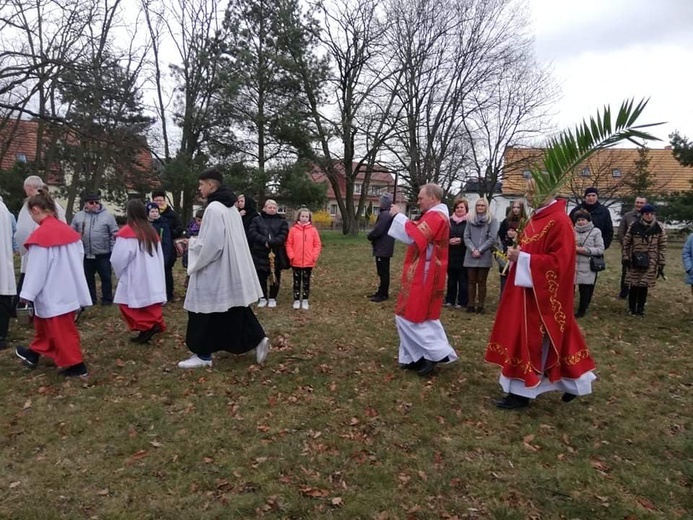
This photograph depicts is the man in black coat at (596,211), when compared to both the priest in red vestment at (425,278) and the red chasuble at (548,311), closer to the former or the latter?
the priest in red vestment at (425,278)

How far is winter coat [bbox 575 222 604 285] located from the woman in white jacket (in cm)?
637

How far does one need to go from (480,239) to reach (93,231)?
634cm

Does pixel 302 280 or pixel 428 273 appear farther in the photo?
pixel 302 280

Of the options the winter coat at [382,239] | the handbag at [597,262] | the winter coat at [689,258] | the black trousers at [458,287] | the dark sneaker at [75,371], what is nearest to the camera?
the dark sneaker at [75,371]

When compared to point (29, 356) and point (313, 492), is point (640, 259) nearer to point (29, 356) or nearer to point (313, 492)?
point (313, 492)

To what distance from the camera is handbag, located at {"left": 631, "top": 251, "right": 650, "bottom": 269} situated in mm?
7898

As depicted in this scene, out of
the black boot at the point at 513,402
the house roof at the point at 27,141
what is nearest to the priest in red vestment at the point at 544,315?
the black boot at the point at 513,402

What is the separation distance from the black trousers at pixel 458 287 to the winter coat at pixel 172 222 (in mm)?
4814

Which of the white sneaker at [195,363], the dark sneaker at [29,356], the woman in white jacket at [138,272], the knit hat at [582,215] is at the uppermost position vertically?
the knit hat at [582,215]

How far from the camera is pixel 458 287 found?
908 centimetres

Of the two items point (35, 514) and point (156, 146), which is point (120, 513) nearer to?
point (35, 514)

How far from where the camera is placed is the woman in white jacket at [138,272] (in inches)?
237

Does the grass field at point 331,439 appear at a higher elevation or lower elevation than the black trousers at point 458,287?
lower

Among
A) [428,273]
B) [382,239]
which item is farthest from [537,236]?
[382,239]
